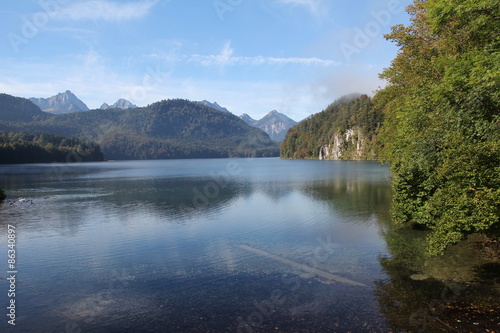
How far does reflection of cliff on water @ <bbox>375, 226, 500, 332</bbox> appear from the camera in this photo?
38.5 ft

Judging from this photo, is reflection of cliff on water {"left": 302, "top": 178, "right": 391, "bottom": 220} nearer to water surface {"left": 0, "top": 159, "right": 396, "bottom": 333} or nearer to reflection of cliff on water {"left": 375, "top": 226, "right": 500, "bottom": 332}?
water surface {"left": 0, "top": 159, "right": 396, "bottom": 333}

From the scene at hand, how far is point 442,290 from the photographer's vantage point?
1440 centimetres

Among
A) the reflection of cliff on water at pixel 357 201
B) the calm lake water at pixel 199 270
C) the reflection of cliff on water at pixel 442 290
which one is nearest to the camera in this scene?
the reflection of cliff on water at pixel 442 290

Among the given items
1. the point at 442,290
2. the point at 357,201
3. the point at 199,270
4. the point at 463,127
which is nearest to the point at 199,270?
the point at 199,270

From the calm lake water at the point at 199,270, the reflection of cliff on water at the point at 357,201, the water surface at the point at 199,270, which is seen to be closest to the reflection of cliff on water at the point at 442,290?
the calm lake water at the point at 199,270

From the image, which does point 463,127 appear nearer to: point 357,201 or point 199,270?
Answer: point 199,270

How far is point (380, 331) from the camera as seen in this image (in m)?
11.5

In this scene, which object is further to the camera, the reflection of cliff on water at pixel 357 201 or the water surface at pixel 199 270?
the reflection of cliff on water at pixel 357 201

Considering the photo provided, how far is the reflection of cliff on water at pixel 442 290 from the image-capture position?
11750mm

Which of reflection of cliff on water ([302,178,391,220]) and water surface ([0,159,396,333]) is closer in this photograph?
water surface ([0,159,396,333])

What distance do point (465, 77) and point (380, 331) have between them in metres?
11.2

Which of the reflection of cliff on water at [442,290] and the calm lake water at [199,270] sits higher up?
the reflection of cliff on water at [442,290]

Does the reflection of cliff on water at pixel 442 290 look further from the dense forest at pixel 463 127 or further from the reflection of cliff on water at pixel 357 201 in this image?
the reflection of cliff on water at pixel 357 201

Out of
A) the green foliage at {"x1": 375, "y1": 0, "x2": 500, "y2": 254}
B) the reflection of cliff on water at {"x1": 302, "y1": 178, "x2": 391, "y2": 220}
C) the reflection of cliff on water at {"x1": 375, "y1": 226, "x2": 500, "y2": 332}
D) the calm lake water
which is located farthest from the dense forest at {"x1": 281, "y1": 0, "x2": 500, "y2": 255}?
the reflection of cliff on water at {"x1": 302, "y1": 178, "x2": 391, "y2": 220}
